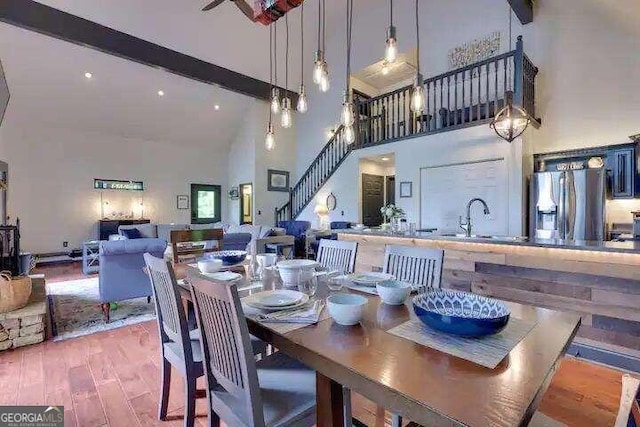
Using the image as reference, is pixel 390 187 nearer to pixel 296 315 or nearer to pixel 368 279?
pixel 368 279

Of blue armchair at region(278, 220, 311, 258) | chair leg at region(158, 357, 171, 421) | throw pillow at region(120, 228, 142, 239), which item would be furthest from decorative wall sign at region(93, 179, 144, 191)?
chair leg at region(158, 357, 171, 421)

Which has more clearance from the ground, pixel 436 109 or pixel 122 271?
pixel 436 109

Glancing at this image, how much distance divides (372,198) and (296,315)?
21.8 ft

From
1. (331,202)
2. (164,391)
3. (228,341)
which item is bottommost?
(164,391)

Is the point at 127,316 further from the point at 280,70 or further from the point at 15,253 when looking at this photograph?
the point at 280,70

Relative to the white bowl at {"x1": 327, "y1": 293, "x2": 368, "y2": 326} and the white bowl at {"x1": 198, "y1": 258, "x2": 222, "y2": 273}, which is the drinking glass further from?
the white bowl at {"x1": 198, "y1": 258, "x2": 222, "y2": 273}

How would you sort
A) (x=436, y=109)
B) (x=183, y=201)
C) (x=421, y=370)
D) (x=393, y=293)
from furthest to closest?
1. (x=183, y=201)
2. (x=436, y=109)
3. (x=393, y=293)
4. (x=421, y=370)

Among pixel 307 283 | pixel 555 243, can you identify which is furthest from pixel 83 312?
pixel 555 243

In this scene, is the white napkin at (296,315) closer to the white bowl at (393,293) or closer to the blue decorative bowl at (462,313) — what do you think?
the white bowl at (393,293)

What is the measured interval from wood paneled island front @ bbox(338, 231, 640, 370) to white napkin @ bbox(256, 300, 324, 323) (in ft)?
6.68

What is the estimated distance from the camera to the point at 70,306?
13.2 ft

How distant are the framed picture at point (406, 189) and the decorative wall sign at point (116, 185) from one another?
23.6 feet

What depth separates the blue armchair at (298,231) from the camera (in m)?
7.17

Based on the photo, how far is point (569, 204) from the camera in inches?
176
